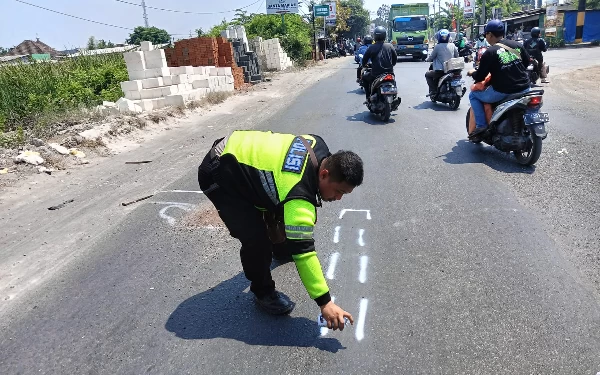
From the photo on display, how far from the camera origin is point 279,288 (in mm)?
3387

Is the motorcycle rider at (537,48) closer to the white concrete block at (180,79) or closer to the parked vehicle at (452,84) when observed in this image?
the parked vehicle at (452,84)

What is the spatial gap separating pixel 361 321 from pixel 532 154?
13.2 feet

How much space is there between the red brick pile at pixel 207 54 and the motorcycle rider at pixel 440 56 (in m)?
8.28

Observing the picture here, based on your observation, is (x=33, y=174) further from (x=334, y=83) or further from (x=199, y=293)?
(x=334, y=83)

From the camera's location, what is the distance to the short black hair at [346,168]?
2398 millimetres

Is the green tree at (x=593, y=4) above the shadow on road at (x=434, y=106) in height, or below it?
above

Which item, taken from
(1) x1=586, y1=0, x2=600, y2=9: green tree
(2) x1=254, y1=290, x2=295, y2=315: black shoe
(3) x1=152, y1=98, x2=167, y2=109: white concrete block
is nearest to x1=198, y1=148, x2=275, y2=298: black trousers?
(2) x1=254, y1=290, x2=295, y2=315: black shoe

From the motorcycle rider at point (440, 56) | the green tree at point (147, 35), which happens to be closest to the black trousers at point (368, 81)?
the motorcycle rider at point (440, 56)

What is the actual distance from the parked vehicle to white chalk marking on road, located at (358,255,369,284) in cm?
772

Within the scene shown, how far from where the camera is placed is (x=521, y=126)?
6070 mm

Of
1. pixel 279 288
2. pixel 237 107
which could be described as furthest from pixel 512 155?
pixel 237 107

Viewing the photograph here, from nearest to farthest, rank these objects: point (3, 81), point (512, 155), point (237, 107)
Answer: point (512, 155) → point (3, 81) → point (237, 107)

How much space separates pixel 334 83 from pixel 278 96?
309cm

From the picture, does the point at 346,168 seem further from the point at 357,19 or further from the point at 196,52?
the point at 357,19
